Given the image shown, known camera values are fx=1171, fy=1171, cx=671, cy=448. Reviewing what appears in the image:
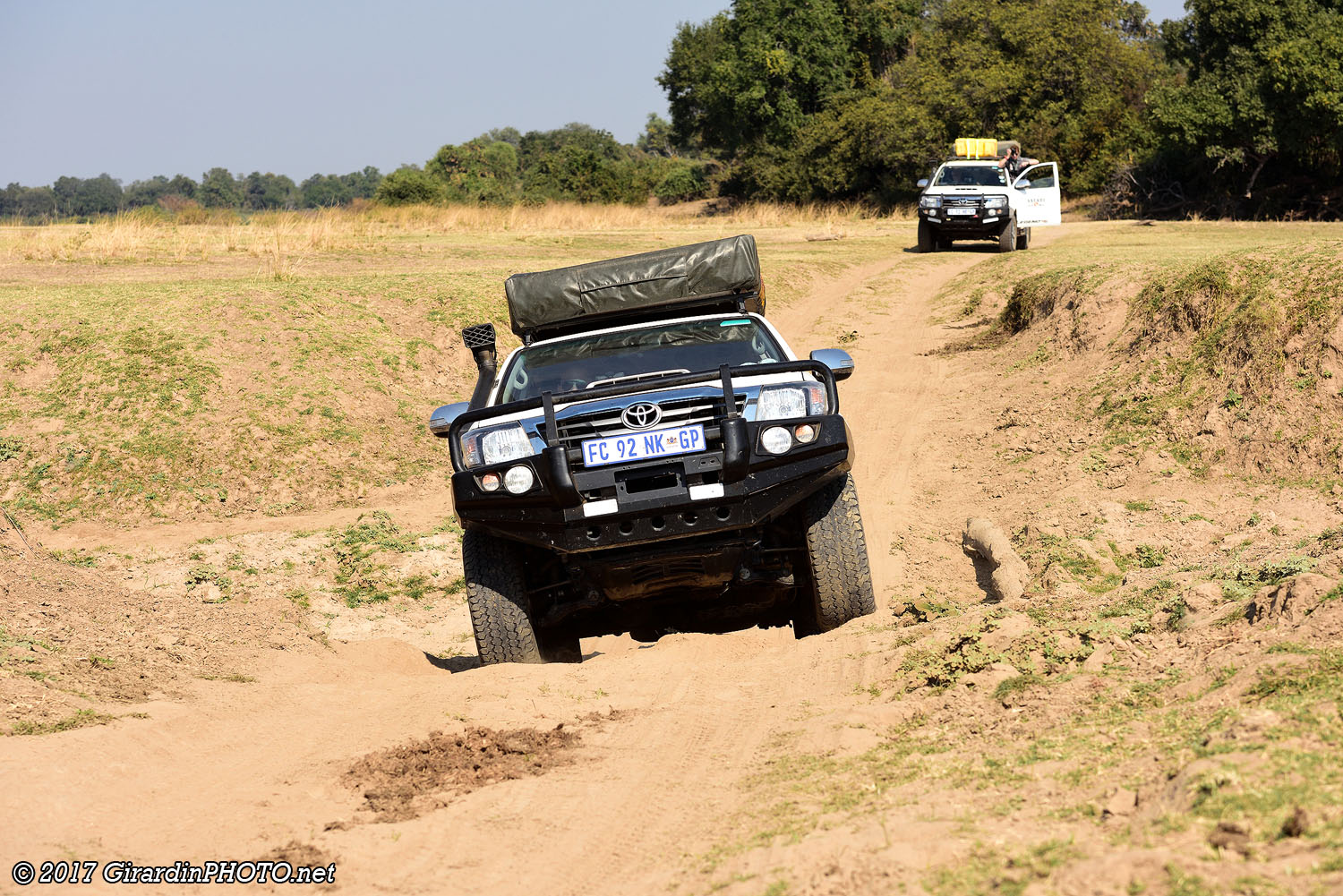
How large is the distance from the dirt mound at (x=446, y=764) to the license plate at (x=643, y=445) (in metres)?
1.25

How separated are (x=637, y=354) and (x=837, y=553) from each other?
1.73m

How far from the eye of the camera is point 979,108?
4259 centimetres

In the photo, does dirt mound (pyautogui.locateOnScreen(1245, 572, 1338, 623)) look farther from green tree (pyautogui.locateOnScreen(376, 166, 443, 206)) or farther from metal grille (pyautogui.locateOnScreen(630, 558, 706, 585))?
green tree (pyautogui.locateOnScreen(376, 166, 443, 206))

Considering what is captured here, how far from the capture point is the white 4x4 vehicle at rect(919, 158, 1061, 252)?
24.5 m

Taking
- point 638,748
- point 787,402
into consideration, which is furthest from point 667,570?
point 638,748

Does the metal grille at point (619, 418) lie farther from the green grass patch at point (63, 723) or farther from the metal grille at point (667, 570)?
the green grass patch at point (63, 723)

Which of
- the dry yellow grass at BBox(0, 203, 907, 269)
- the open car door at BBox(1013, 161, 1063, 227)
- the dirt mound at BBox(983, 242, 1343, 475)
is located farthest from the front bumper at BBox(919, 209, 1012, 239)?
the dirt mound at BBox(983, 242, 1343, 475)

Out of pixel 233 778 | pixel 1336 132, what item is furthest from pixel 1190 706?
pixel 1336 132

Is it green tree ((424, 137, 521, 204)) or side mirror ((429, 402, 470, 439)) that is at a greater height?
green tree ((424, 137, 521, 204))

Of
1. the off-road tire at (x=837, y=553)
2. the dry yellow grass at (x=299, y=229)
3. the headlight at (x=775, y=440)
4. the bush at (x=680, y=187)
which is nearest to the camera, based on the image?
the headlight at (x=775, y=440)

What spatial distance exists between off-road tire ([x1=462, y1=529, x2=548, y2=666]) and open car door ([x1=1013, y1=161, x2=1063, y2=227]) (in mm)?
21140

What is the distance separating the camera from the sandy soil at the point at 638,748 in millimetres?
3137

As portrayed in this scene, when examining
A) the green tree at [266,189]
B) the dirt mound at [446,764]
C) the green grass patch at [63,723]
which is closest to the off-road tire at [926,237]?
the dirt mound at [446,764]

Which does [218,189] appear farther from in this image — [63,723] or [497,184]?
[63,723]
